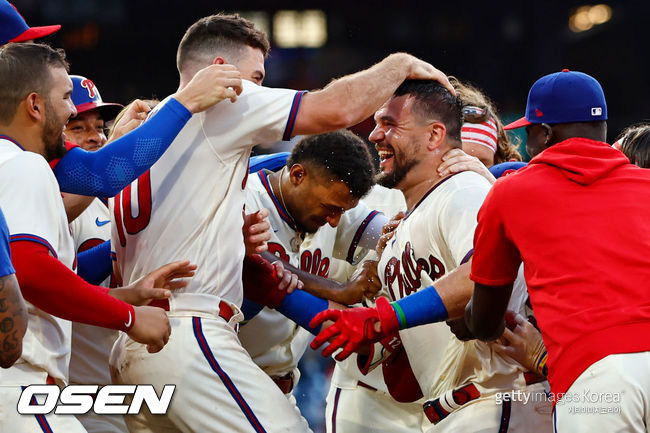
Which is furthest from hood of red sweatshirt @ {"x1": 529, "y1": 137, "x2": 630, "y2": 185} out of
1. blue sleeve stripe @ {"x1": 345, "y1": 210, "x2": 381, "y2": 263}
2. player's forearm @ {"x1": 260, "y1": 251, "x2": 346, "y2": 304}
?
blue sleeve stripe @ {"x1": 345, "y1": 210, "x2": 381, "y2": 263}

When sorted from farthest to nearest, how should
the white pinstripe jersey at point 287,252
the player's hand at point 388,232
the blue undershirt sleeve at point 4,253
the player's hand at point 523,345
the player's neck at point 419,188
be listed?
the white pinstripe jersey at point 287,252
the player's hand at point 388,232
the player's neck at point 419,188
the player's hand at point 523,345
the blue undershirt sleeve at point 4,253

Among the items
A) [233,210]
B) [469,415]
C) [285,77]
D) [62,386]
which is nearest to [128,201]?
[233,210]

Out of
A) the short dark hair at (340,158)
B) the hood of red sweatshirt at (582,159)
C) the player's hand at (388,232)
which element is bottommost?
the player's hand at (388,232)

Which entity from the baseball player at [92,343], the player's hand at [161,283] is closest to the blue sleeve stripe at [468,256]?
the player's hand at [161,283]

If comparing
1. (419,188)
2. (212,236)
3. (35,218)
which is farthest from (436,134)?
(35,218)

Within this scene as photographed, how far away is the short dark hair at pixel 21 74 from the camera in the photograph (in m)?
2.89

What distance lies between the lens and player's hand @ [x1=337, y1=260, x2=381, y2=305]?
420 centimetres

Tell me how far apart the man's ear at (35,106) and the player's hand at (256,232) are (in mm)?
1029

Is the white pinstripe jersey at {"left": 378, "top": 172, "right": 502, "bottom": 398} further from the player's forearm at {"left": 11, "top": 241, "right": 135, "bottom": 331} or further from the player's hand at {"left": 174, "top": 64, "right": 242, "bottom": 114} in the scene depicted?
the player's forearm at {"left": 11, "top": 241, "right": 135, "bottom": 331}

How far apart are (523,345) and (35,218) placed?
75.7 inches

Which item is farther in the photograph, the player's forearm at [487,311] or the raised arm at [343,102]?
the raised arm at [343,102]

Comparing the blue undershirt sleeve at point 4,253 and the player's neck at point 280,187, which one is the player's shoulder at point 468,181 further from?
the blue undershirt sleeve at point 4,253

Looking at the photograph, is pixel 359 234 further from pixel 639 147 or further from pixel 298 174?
pixel 639 147

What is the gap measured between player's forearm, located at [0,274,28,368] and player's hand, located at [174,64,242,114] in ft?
3.29
